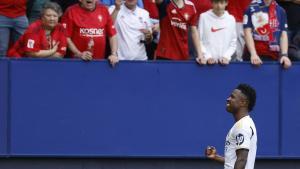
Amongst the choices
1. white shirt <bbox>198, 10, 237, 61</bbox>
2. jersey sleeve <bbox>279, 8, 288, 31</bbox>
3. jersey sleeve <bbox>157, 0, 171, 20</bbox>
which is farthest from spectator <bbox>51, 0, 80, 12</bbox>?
jersey sleeve <bbox>279, 8, 288, 31</bbox>

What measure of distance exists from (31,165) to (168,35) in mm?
2414

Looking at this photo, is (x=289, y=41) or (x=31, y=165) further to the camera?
(x=289, y=41)

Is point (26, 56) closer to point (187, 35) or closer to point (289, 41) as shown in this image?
point (187, 35)

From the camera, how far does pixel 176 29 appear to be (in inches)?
461

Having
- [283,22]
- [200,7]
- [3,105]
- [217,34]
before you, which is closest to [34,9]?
[3,105]

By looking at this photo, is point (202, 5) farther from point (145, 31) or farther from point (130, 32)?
point (130, 32)

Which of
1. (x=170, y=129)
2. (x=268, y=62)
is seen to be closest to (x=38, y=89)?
(x=170, y=129)

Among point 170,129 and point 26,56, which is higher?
point 26,56

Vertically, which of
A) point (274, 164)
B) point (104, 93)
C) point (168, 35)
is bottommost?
point (274, 164)

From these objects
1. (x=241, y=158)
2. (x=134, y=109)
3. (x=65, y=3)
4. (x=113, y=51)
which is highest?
(x=65, y=3)

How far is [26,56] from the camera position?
11.4 metres

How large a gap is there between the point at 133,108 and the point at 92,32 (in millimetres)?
1103

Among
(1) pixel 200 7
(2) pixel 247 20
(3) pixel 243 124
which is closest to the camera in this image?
(3) pixel 243 124

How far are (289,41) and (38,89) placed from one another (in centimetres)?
353
